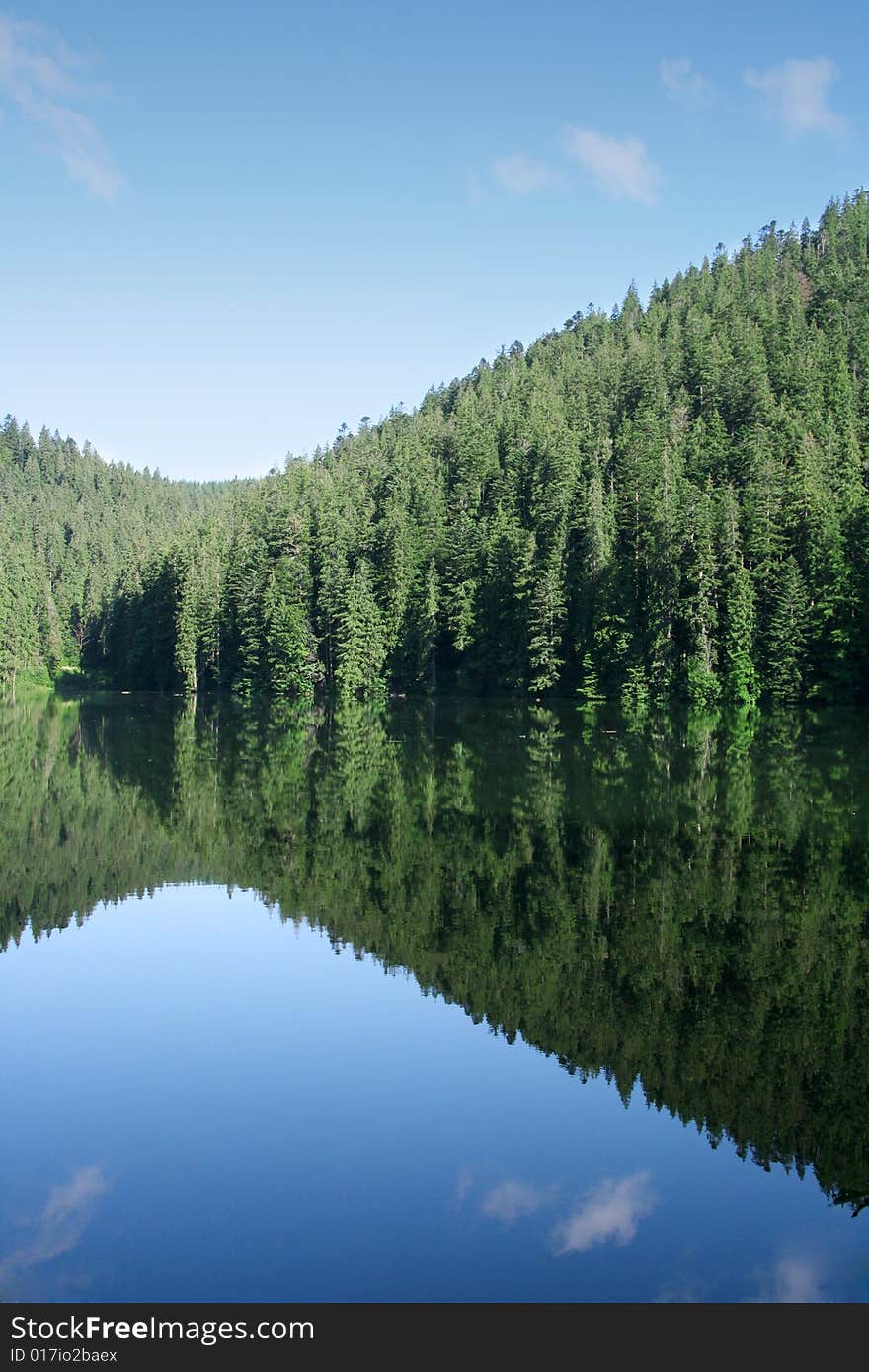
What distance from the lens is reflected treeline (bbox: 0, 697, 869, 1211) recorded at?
Answer: 14180 mm

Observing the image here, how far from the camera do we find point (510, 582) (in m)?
101

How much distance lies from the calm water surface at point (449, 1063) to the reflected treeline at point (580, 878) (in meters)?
0.09

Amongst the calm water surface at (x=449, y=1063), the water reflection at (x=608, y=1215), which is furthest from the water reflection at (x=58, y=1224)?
the water reflection at (x=608, y=1215)

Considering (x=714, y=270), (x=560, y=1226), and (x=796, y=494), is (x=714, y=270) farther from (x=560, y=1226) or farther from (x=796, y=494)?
(x=560, y=1226)

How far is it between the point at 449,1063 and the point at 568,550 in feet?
278

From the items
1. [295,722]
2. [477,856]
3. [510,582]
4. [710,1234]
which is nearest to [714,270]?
[510,582]

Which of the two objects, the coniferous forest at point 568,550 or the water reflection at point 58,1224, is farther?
the coniferous forest at point 568,550

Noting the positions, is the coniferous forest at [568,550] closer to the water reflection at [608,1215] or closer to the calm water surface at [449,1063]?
the calm water surface at [449,1063]

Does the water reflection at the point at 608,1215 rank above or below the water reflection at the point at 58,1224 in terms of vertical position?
above

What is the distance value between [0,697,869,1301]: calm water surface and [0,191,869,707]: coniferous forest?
165ft

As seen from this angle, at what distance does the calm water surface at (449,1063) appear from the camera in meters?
10.4

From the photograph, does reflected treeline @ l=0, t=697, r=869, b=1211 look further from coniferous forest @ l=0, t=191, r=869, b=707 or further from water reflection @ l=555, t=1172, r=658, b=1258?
coniferous forest @ l=0, t=191, r=869, b=707

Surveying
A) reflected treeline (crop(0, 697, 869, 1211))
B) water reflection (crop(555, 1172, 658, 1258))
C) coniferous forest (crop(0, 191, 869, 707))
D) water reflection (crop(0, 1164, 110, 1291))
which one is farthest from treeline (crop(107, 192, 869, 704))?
water reflection (crop(0, 1164, 110, 1291))

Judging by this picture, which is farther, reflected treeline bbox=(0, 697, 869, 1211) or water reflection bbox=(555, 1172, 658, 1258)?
reflected treeline bbox=(0, 697, 869, 1211)
